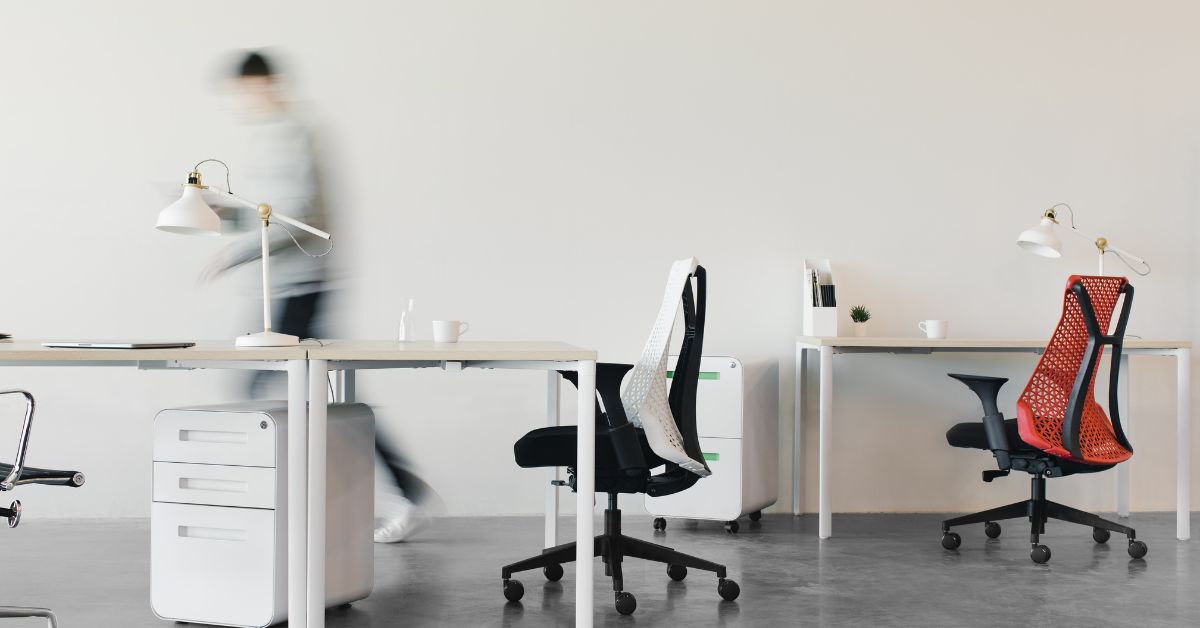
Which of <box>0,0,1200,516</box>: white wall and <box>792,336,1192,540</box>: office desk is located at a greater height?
<box>0,0,1200,516</box>: white wall

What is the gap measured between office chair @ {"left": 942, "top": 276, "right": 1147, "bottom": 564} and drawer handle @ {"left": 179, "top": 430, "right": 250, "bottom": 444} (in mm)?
2495

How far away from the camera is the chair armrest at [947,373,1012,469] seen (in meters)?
3.59

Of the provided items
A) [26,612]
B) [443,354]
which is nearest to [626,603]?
[443,354]

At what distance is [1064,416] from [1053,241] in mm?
1070

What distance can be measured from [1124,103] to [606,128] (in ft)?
8.43

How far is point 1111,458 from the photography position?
3633 mm

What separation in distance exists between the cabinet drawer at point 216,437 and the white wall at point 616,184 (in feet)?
5.80

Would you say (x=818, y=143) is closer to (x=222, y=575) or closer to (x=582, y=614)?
(x=582, y=614)

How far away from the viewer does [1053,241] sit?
14.1 feet

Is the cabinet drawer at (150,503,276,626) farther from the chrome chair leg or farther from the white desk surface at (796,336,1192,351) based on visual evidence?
the white desk surface at (796,336,1192,351)

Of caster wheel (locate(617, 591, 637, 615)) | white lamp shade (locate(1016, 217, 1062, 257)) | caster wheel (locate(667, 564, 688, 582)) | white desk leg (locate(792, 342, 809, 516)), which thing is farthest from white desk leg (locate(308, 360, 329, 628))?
white lamp shade (locate(1016, 217, 1062, 257))

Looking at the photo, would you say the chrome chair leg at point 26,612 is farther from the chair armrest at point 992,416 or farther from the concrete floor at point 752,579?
the chair armrest at point 992,416

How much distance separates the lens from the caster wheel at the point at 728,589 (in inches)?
117

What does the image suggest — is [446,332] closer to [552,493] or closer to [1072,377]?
[552,493]
